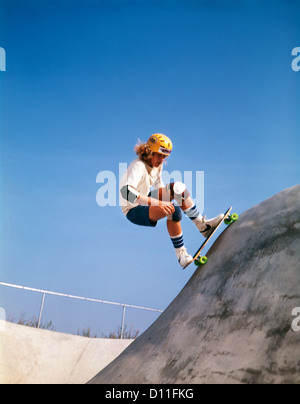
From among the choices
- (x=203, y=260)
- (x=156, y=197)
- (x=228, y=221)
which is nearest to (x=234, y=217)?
(x=228, y=221)

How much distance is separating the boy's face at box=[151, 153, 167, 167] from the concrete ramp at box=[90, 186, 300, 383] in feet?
4.86

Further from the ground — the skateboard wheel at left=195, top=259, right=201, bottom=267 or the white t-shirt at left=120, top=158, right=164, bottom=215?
the white t-shirt at left=120, top=158, right=164, bottom=215

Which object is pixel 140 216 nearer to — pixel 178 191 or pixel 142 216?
pixel 142 216

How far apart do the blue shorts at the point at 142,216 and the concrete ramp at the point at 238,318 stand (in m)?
0.75

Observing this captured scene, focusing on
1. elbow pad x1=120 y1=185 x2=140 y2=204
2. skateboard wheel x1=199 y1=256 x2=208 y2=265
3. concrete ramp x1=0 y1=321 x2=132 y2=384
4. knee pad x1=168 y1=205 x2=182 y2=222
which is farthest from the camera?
concrete ramp x1=0 y1=321 x2=132 y2=384

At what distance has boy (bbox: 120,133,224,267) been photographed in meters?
5.17

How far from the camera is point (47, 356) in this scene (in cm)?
987

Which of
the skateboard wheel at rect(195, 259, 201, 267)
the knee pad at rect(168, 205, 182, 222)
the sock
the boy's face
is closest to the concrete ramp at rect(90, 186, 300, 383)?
the skateboard wheel at rect(195, 259, 201, 267)

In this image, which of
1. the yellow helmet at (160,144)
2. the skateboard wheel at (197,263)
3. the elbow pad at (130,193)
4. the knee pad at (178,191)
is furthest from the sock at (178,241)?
the yellow helmet at (160,144)

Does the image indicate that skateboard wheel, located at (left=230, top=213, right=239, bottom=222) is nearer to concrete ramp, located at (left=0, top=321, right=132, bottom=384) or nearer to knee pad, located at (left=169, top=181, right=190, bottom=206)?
knee pad, located at (left=169, top=181, right=190, bottom=206)

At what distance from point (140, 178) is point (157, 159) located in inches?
16.5

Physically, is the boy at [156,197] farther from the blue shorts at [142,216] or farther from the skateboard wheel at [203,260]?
the skateboard wheel at [203,260]
